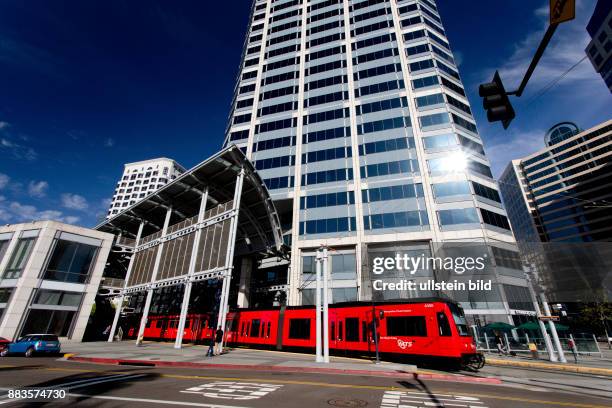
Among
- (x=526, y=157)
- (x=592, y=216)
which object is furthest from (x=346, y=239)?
(x=526, y=157)

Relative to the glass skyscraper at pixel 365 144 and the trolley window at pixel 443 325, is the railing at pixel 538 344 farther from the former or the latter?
the trolley window at pixel 443 325

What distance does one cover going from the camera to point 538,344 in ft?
75.2

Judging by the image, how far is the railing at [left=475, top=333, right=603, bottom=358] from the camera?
2184 centimetres

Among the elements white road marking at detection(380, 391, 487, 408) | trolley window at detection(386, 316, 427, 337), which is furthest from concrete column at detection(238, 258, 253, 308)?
white road marking at detection(380, 391, 487, 408)

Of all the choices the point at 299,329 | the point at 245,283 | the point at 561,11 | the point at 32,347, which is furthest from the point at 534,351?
the point at 32,347

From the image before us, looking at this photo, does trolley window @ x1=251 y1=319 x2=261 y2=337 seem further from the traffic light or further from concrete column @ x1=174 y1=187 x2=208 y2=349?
the traffic light

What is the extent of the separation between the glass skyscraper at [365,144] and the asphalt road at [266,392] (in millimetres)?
21887

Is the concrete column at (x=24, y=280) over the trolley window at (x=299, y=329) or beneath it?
over

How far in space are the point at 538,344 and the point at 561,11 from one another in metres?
28.3

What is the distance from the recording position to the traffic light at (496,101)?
15.9 feet

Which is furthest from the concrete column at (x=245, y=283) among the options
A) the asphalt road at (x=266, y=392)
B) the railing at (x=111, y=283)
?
the asphalt road at (x=266, y=392)

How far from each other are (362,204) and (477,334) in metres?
17.3

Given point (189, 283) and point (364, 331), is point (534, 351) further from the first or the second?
point (189, 283)

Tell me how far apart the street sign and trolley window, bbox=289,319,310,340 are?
63.8 ft
